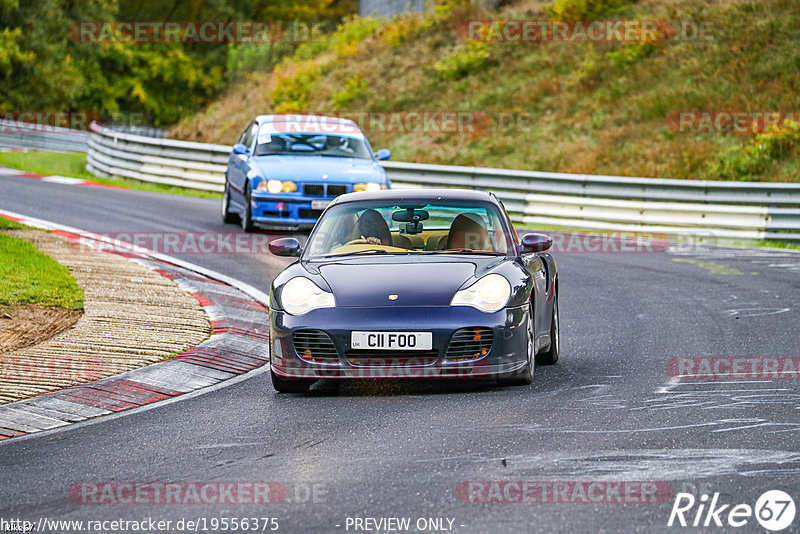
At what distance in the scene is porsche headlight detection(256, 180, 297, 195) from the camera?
18156 millimetres

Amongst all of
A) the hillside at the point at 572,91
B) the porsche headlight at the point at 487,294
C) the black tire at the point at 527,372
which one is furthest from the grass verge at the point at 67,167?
the porsche headlight at the point at 487,294

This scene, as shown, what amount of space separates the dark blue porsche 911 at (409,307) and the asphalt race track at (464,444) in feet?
0.76

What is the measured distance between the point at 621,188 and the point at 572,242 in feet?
7.10

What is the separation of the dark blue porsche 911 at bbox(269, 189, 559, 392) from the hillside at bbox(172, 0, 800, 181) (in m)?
15.7

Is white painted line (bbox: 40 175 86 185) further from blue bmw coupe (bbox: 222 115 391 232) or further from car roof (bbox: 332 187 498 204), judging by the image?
car roof (bbox: 332 187 498 204)

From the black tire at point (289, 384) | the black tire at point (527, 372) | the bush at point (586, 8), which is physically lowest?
the black tire at point (289, 384)

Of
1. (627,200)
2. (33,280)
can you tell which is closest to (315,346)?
(33,280)

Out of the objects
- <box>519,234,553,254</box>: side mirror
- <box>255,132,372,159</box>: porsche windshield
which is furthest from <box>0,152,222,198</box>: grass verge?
<box>519,234,553,254</box>: side mirror

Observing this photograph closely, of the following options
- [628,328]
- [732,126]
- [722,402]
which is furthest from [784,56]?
[722,402]

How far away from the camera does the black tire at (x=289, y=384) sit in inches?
336

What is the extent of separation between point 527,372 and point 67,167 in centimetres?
2486

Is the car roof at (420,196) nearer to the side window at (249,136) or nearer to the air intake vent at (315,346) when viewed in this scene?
the air intake vent at (315,346)

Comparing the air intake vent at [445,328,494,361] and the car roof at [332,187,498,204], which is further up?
the car roof at [332,187,498,204]

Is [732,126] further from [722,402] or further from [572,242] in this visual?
[722,402]
